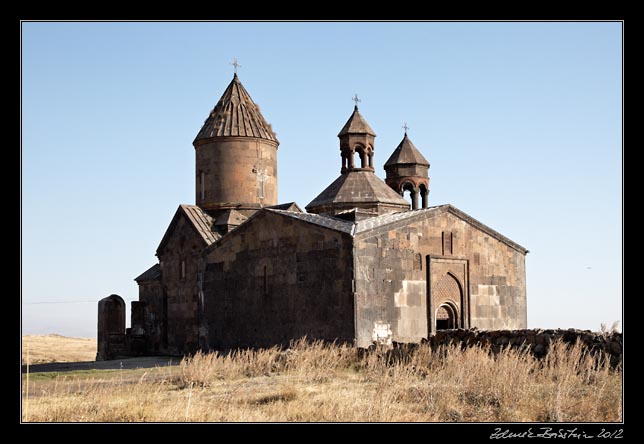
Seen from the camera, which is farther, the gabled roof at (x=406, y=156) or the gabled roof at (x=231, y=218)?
the gabled roof at (x=406, y=156)

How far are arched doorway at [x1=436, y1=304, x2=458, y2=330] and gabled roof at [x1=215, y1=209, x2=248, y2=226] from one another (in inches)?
256

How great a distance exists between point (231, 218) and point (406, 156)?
253 inches

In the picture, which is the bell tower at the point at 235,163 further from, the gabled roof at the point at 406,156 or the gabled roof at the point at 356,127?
the gabled roof at the point at 406,156

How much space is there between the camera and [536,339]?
12.1 meters

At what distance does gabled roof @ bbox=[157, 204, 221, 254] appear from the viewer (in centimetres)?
2128

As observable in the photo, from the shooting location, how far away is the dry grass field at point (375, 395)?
26.8 ft

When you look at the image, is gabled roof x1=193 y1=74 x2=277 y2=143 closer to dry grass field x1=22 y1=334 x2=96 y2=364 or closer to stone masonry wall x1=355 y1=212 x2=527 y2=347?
stone masonry wall x1=355 y1=212 x2=527 y2=347

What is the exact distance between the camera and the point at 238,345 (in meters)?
18.8

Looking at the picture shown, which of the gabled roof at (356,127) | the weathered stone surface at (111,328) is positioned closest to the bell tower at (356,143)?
the gabled roof at (356,127)

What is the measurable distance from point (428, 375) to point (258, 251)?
864cm

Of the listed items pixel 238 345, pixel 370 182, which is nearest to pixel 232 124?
pixel 370 182

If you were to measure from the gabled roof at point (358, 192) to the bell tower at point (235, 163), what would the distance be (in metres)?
1.70

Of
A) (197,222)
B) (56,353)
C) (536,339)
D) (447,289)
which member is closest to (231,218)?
(197,222)
